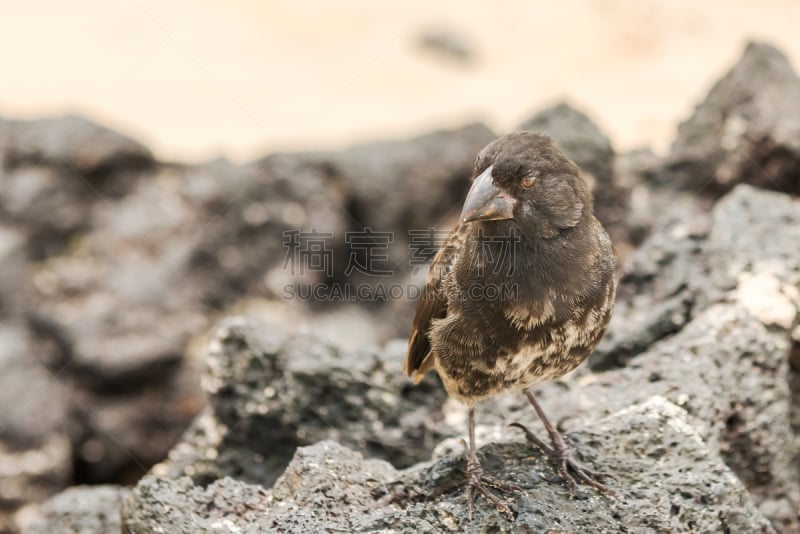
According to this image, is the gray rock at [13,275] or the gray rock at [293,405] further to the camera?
the gray rock at [13,275]

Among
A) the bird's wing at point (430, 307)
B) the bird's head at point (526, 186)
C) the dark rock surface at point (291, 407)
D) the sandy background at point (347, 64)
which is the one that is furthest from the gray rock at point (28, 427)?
the sandy background at point (347, 64)

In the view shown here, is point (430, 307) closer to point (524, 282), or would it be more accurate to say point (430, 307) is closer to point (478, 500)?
point (524, 282)

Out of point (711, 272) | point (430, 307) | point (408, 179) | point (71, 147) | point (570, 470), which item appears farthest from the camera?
point (408, 179)

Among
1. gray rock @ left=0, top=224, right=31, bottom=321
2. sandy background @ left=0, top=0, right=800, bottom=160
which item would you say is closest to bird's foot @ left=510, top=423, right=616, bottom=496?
gray rock @ left=0, top=224, right=31, bottom=321

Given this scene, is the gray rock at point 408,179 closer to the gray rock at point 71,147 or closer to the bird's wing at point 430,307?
the gray rock at point 71,147

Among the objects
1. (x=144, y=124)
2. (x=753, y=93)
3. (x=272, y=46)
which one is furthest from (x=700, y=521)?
(x=272, y=46)

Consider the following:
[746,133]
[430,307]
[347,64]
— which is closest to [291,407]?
[430,307]
